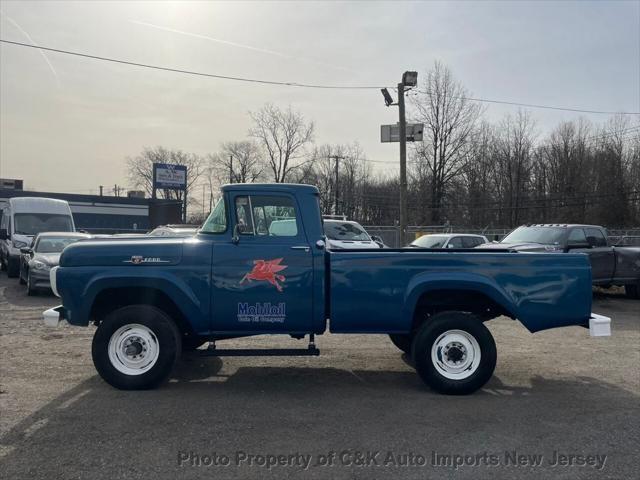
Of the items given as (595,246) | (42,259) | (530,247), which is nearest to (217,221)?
(530,247)

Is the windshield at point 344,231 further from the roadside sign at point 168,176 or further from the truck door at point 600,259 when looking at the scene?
the roadside sign at point 168,176

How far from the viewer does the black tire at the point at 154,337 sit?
572cm

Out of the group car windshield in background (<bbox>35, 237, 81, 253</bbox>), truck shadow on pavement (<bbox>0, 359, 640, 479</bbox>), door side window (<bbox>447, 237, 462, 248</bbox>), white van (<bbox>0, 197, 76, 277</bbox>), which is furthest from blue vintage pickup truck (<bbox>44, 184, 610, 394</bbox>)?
white van (<bbox>0, 197, 76, 277</bbox>)

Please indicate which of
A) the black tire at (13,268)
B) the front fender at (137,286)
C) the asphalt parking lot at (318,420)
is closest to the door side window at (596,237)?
the asphalt parking lot at (318,420)

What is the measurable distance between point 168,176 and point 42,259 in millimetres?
38291

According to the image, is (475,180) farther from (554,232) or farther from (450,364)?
(450,364)

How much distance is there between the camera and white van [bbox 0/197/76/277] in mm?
18469

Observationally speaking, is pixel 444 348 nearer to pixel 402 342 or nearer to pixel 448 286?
pixel 448 286

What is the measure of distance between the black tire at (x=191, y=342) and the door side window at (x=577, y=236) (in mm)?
10618

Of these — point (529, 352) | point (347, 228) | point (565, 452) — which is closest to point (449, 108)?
point (347, 228)

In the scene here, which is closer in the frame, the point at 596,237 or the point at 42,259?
the point at 42,259

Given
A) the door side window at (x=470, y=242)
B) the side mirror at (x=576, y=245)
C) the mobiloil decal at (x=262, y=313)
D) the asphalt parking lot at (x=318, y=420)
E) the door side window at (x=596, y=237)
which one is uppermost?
the door side window at (x=596, y=237)

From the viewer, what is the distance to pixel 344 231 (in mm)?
15141

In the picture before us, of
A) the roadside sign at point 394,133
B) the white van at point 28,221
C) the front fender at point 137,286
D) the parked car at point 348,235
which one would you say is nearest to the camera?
the front fender at point 137,286
